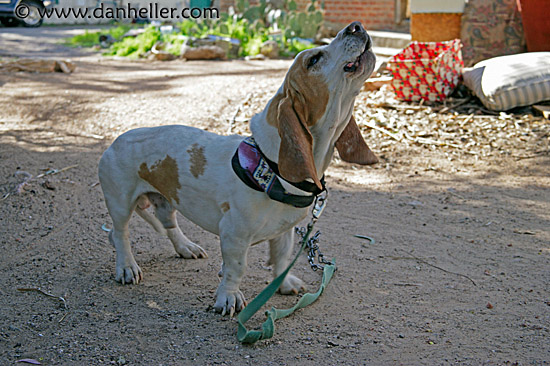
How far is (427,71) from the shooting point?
23.5 feet

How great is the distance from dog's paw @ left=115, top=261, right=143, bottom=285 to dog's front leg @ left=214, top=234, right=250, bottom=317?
→ 2.14 ft

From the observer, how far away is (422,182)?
5332 mm

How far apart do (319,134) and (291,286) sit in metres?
1.08

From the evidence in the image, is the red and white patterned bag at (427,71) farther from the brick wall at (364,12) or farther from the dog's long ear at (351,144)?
the brick wall at (364,12)

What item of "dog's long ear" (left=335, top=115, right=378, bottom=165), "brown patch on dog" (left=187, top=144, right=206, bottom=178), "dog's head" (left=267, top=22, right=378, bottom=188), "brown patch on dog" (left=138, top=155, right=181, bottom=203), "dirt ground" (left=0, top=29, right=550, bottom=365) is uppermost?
"dog's head" (left=267, top=22, right=378, bottom=188)

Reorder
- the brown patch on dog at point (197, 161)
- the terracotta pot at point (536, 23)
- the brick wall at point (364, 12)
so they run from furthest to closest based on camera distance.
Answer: the brick wall at point (364, 12) → the terracotta pot at point (536, 23) → the brown patch on dog at point (197, 161)

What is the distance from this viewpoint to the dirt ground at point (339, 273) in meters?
2.70

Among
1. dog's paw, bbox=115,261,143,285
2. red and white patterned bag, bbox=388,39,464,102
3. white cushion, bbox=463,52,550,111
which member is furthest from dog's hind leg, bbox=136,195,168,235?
white cushion, bbox=463,52,550,111

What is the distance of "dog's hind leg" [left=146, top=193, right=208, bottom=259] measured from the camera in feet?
11.3

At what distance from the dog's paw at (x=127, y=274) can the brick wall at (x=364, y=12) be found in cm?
1016

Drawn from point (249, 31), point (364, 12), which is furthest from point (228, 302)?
point (364, 12)

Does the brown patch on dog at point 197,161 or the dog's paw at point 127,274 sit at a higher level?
the brown patch on dog at point 197,161

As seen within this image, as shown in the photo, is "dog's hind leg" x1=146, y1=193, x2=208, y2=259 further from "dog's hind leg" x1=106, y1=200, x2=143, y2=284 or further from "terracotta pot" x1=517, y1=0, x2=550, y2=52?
"terracotta pot" x1=517, y1=0, x2=550, y2=52

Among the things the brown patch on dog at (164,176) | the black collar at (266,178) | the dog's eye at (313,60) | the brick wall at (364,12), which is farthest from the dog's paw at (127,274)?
the brick wall at (364,12)
